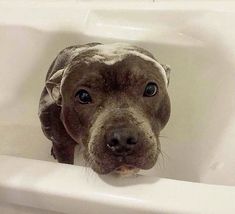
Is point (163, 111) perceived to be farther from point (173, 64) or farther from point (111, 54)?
point (173, 64)

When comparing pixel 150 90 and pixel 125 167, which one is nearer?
pixel 125 167

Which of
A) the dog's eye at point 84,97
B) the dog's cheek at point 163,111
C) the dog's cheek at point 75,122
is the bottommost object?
the dog's cheek at point 75,122

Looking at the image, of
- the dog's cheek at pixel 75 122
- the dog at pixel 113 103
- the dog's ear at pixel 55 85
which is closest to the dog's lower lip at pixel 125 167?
the dog at pixel 113 103

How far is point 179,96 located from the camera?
1.14 meters

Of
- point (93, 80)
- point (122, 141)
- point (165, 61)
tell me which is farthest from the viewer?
point (165, 61)

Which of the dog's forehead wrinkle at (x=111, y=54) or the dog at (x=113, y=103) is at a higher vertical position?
the dog's forehead wrinkle at (x=111, y=54)

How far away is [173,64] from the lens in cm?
114

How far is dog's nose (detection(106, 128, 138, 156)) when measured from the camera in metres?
0.73

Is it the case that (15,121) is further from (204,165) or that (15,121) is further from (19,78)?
(204,165)

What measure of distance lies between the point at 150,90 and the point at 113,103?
0.08 m

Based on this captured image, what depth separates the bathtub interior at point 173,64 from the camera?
3.40ft

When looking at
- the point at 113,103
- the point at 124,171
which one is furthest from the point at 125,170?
the point at 113,103

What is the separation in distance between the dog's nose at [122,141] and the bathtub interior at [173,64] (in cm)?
29

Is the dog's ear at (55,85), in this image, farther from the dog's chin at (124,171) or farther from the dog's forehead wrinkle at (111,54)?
the dog's chin at (124,171)
